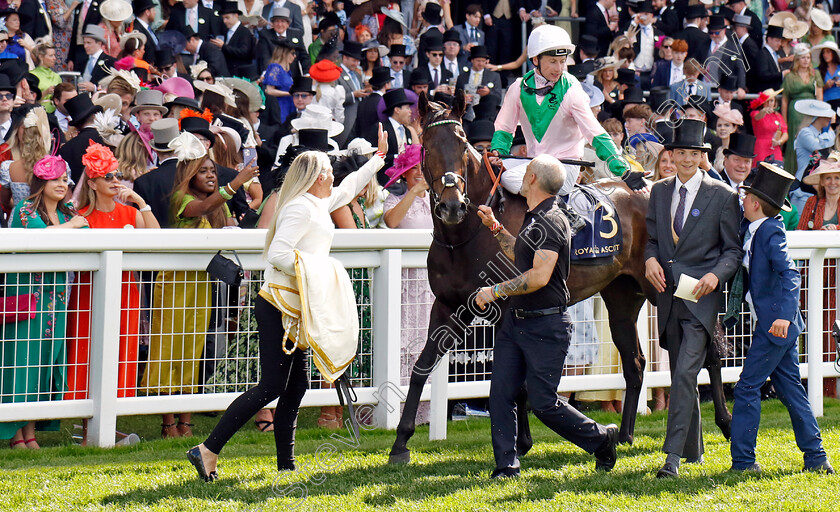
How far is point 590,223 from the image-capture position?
6480mm

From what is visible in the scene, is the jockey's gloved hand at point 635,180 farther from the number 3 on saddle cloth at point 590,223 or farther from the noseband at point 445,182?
the noseband at point 445,182

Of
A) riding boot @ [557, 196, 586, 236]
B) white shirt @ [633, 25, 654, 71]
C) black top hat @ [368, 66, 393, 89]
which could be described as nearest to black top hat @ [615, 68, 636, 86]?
white shirt @ [633, 25, 654, 71]

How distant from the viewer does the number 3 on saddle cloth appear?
6445 millimetres

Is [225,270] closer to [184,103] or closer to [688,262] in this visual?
[688,262]

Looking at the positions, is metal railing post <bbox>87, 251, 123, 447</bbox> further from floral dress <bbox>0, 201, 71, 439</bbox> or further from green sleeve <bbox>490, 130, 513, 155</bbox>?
green sleeve <bbox>490, 130, 513, 155</bbox>

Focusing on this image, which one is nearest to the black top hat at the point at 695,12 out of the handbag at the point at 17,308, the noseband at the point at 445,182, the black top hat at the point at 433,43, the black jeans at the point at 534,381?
the black top hat at the point at 433,43

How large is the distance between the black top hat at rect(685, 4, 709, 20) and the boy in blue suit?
9819 mm

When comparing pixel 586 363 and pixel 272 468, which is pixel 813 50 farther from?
pixel 272 468

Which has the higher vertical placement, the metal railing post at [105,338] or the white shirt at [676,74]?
the white shirt at [676,74]

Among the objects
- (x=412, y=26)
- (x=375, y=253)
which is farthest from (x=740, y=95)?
(x=375, y=253)

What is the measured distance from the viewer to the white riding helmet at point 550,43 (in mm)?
6461

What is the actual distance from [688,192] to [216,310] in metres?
2.74

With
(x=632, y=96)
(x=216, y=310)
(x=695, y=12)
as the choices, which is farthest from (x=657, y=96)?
(x=216, y=310)

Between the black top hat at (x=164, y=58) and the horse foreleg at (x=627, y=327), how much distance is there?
20.5 feet
